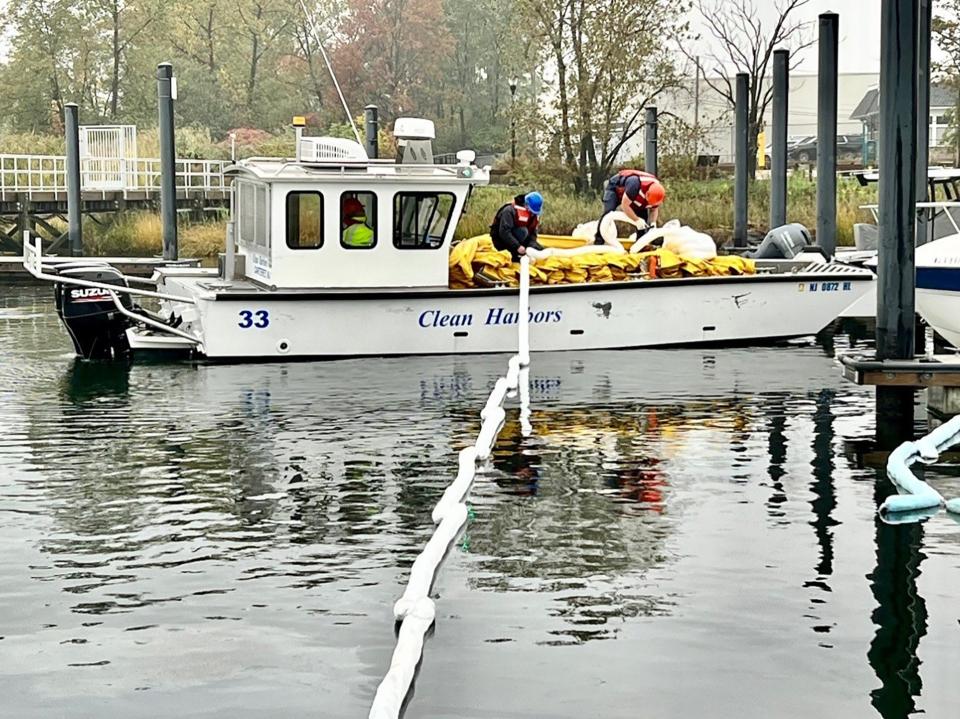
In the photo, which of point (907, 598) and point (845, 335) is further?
point (845, 335)

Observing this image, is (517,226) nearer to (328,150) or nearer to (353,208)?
(353,208)

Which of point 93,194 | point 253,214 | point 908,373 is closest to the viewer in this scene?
point 908,373

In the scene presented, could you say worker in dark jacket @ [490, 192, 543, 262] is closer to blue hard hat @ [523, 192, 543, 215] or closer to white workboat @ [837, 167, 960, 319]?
blue hard hat @ [523, 192, 543, 215]

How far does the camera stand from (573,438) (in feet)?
43.6

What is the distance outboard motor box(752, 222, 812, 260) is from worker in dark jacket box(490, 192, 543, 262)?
5700mm

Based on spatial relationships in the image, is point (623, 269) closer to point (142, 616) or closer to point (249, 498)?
point (249, 498)

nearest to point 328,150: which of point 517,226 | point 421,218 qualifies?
point 421,218

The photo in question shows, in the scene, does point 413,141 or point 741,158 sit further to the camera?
point 741,158

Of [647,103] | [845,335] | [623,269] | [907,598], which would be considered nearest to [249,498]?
[907,598]

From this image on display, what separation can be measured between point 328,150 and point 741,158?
14.2 metres

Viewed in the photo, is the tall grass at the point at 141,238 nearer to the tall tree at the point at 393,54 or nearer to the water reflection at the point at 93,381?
the water reflection at the point at 93,381

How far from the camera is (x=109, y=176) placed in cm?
4394

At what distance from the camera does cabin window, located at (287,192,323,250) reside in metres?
17.9

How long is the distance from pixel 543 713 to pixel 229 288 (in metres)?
12.1
